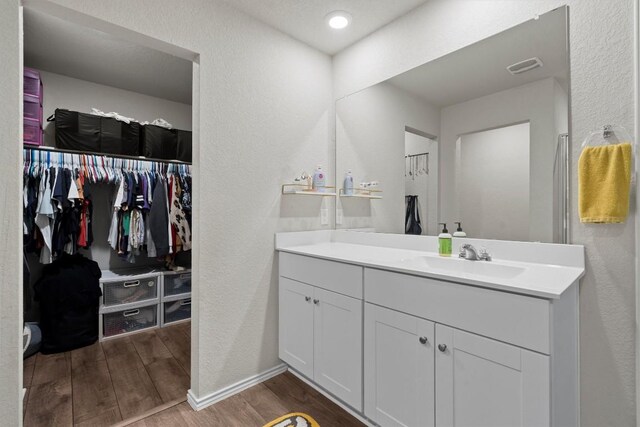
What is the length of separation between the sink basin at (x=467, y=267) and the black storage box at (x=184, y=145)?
8.78 feet

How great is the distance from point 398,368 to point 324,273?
0.62 meters

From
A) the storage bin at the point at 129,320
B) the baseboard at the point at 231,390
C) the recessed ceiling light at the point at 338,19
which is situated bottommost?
the baseboard at the point at 231,390

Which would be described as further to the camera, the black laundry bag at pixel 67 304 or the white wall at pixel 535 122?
the black laundry bag at pixel 67 304

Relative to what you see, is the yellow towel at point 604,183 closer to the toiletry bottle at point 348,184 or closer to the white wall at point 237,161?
the toiletry bottle at point 348,184

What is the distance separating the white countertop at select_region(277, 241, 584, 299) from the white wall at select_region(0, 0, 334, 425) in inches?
14.8

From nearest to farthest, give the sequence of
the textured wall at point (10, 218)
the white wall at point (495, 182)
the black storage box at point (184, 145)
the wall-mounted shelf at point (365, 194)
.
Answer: the textured wall at point (10, 218), the white wall at point (495, 182), the wall-mounted shelf at point (365, 194), the black storage box at point (184, 145)

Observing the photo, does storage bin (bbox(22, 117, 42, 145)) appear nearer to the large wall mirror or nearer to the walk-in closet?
the walk-in closet

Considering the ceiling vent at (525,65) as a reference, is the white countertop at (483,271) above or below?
below

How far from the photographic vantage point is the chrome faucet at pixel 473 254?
1.59 meters

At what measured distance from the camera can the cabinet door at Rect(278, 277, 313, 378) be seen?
6.25 feet

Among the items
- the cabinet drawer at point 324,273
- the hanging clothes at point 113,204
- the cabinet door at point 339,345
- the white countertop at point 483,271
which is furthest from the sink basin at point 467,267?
the hanging clothes at point 113,204

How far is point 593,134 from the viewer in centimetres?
132

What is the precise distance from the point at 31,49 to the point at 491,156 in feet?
11.3

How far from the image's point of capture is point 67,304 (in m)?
2.60
